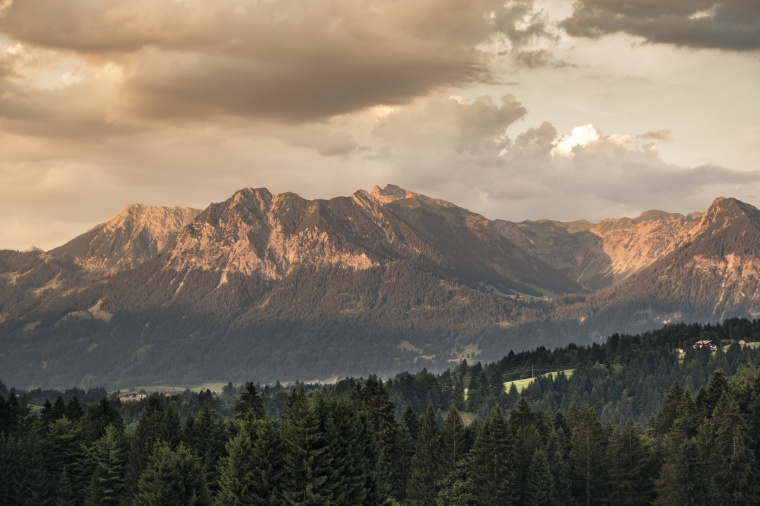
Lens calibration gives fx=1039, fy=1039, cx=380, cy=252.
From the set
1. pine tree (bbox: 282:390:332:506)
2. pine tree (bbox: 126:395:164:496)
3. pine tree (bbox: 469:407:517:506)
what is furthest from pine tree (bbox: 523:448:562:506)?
pine tree (bbox: 126:395:164:496)

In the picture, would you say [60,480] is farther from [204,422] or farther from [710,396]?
[710,396]

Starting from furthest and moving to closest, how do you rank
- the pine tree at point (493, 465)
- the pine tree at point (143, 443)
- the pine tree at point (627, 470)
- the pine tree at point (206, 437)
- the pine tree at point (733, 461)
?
1. the pine tree at point (627, 470)
2. the pine tree at point (206, 437)
3. the pine tree at point (733, 461)
4. the pine tree at point (493, 465)
5. the pine tree at point (143, 443)

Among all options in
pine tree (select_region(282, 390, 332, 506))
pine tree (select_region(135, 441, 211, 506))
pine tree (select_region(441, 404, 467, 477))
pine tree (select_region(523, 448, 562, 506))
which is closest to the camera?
pine tree (select_region(282, 390, 332, 506))

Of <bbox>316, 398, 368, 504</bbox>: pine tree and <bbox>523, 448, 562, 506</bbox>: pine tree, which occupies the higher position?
<bbox>316, 398, 368, 504</bbox>: pine tree

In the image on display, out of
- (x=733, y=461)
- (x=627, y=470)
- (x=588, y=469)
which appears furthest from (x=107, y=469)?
(x=733, y=461)

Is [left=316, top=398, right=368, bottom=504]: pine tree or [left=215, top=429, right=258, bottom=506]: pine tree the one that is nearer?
[left=215, top=429, right=258, bottom=506]: pine tree

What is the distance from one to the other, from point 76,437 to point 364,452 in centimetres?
5136

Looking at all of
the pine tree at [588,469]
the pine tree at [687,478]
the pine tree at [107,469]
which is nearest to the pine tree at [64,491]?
the pine tree at [107,469]

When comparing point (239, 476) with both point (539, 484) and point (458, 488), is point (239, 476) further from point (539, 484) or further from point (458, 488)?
point (539, 484)

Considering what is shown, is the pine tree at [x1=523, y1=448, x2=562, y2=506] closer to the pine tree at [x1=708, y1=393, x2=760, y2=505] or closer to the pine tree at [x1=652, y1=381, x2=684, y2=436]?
the pine tree at [x1=708, y1=393, x2=760, y2=505]

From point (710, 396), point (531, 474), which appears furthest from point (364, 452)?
point (710, 396)

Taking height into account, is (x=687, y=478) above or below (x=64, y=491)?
below

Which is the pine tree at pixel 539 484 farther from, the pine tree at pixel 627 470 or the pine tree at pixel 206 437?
the pine tree at pixel 206 437

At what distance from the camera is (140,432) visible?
146000mm
